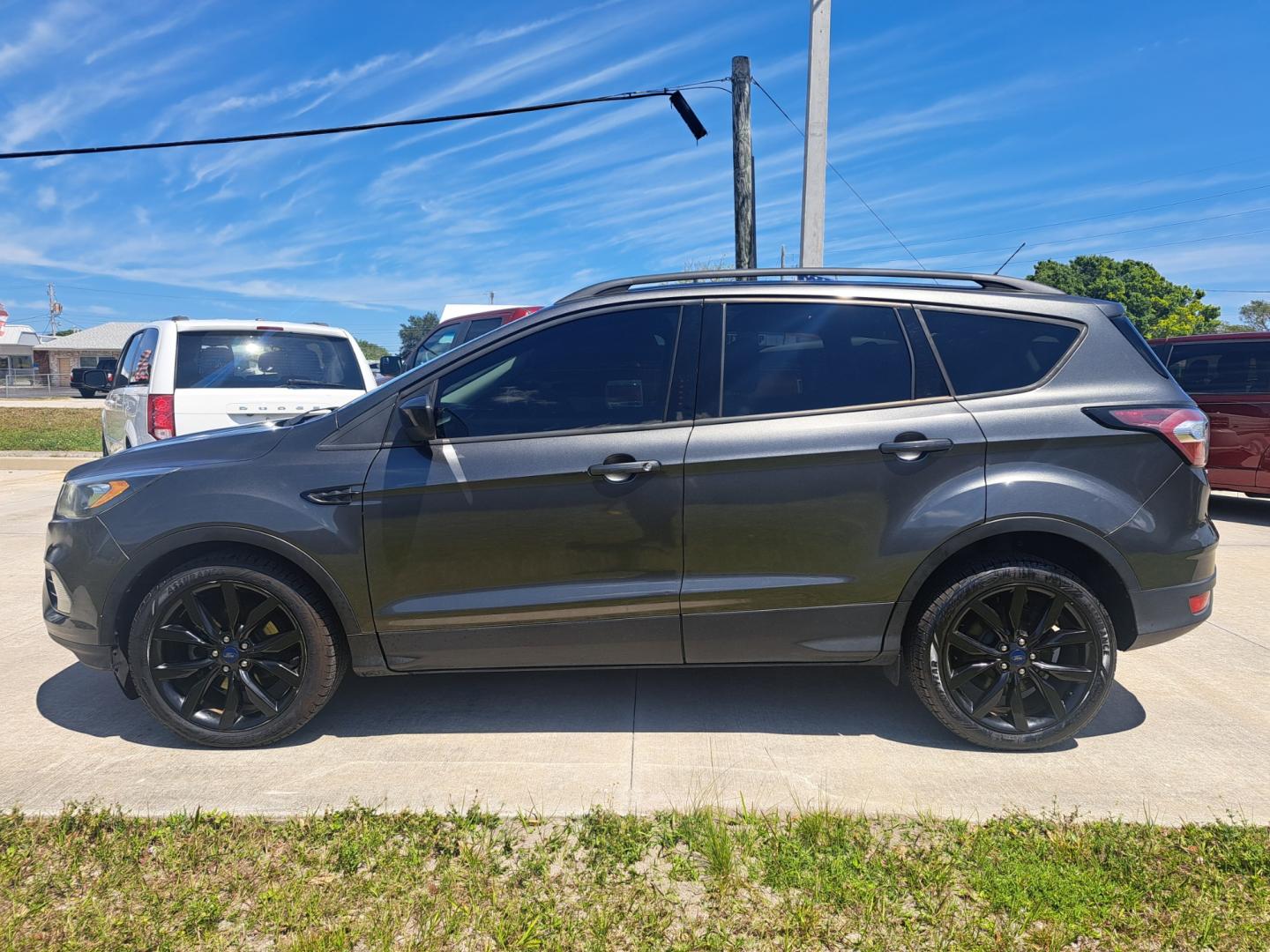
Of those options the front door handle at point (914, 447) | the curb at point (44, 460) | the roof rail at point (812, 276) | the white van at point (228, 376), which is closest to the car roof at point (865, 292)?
the roof rail at point (812, 276)

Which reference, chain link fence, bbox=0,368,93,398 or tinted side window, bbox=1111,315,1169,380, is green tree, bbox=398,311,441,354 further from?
tinted side window, bbox=1111,315,1169,380

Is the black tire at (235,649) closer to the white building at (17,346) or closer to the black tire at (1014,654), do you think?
the black tire at (1014,654)

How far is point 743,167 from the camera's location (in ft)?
41.8

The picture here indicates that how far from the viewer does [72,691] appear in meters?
4.12

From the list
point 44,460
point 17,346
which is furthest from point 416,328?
point 44,460

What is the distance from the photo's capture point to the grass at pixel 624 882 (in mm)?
2316

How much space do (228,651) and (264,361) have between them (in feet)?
13.7

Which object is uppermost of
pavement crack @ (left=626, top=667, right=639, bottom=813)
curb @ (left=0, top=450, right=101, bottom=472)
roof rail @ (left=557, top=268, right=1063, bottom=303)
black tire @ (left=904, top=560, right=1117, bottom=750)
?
roof rail @ (left=557, top=268, right=1063, bottom=303)

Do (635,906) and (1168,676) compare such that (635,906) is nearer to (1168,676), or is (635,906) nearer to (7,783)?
(7,783)

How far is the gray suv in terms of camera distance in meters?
3.32

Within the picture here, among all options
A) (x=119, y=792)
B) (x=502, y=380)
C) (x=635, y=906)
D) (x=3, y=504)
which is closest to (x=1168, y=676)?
(x=635, y=906)

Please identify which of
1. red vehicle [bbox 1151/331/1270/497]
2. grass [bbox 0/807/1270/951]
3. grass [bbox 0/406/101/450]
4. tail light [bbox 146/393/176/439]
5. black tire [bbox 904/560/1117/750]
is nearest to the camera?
grass [bbox 0/807/1270/951]

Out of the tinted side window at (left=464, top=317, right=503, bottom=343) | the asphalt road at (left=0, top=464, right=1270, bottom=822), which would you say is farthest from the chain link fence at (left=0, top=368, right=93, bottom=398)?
the asphalt road at (left=0, top=464, right=1270, bottom=822)

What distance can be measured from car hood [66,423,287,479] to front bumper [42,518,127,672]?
254mm
